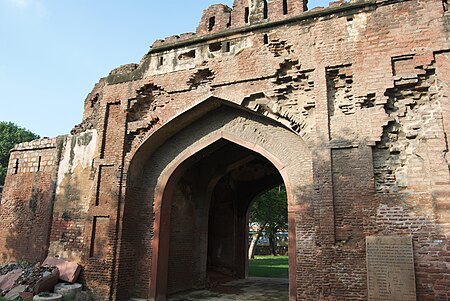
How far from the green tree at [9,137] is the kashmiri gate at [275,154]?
54.4 feet

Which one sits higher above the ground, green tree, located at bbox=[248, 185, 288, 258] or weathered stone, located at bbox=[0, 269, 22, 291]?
green tree, located at bbox=[248, 185, 288, 258]

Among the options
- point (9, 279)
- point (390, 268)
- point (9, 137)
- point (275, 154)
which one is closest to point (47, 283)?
point (9, 279)

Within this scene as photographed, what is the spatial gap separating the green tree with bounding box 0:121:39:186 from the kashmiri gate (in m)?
16.6

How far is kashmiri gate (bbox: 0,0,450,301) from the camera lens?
6094 mm

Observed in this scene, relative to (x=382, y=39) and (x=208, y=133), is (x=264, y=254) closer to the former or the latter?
(x=208, y=133)

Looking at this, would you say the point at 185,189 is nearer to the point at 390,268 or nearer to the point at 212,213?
the point at 212,213

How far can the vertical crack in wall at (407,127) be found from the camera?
6205mm

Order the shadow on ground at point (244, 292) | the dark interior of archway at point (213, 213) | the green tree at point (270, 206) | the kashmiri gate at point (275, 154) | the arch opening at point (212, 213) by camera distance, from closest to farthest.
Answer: the kashmiri gate at point (275, 154) → the shadow on ground at point (244, 292) → the arch opening at point (212, 213) → the dark interior of archway at point (213, 213) → the green tree at point (270, 206)

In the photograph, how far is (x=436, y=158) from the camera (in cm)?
597

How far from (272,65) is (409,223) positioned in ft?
13.0

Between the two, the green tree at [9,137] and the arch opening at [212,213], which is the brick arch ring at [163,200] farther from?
the green tree at [9,137]

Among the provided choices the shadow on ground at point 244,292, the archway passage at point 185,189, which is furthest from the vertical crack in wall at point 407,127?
the shadow on ground at point 244,292

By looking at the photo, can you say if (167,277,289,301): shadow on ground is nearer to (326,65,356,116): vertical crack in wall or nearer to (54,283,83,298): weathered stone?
(54,283,83,298): weathered stone

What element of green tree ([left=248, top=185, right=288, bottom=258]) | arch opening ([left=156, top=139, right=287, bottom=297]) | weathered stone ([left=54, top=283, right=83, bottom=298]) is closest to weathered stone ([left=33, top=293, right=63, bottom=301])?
weathered stone ([left=54, top=283, right=83, bottom=298])
